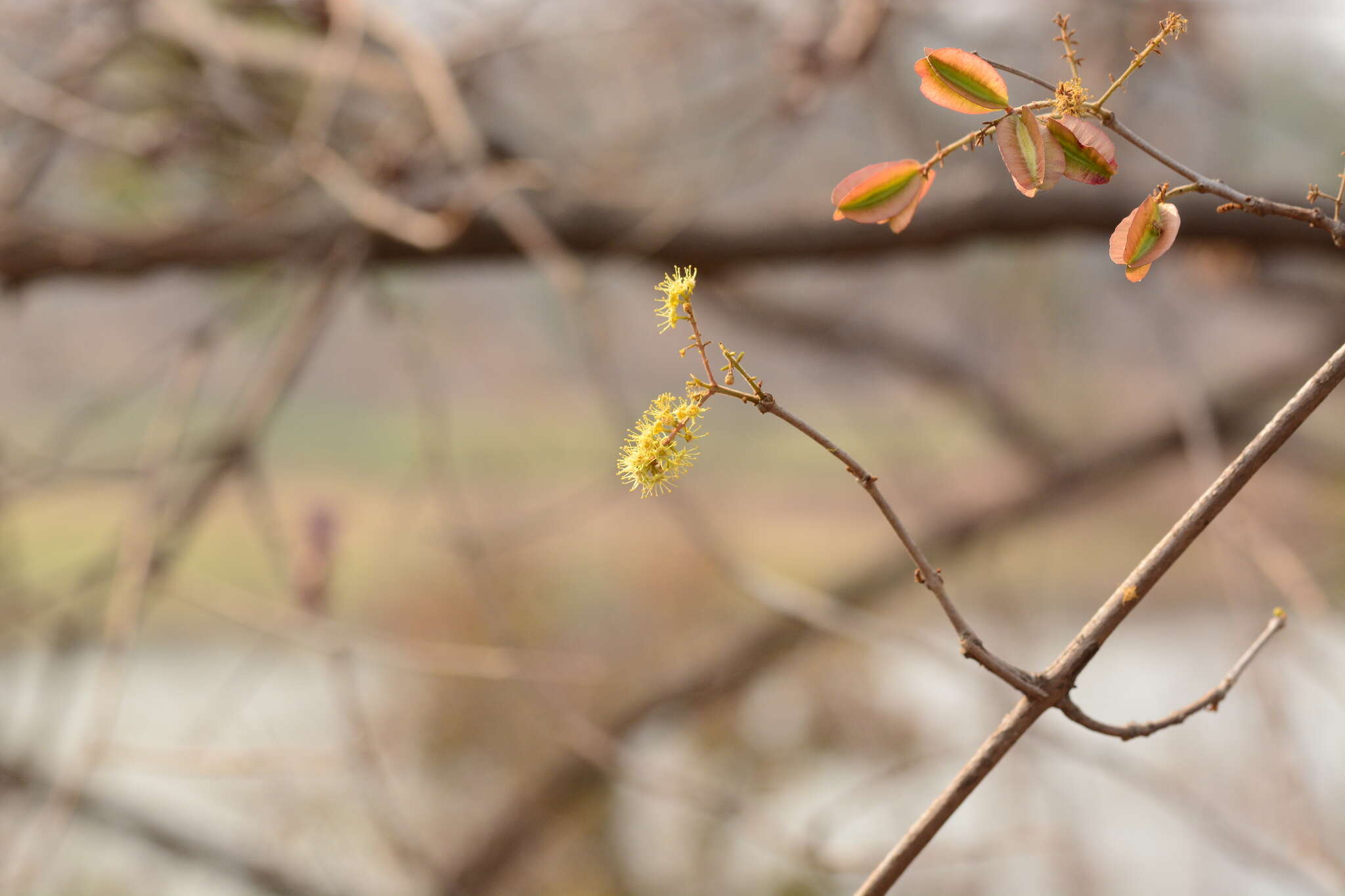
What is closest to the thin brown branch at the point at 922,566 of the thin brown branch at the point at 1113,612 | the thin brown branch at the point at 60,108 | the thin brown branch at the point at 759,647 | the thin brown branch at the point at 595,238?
the thin brown branch at the point at 1113,612

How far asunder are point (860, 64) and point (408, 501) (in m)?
0.73

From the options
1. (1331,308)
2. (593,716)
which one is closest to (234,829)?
(593,716)

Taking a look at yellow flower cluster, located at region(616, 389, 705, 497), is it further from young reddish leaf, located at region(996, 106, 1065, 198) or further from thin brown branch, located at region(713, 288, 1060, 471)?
thin brown branch, located at region(713, 288, 1060, 471)

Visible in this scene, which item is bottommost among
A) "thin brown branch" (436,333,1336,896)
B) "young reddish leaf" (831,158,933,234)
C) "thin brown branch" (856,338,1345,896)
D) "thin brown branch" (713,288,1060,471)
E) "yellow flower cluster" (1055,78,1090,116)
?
"thin brown branch" (856,338,1345,896)

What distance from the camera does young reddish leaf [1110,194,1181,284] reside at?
5.2 inches

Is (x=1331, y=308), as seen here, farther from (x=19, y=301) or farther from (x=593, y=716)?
(x=19, y=301)

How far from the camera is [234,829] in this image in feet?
4.24

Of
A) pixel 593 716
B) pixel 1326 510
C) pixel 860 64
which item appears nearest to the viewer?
pixel 860 64

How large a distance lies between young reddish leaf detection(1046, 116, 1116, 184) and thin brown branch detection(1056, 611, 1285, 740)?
70mm

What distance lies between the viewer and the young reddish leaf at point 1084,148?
0.13 meters

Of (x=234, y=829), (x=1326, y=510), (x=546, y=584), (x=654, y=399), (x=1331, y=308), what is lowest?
(x=654, y=399)

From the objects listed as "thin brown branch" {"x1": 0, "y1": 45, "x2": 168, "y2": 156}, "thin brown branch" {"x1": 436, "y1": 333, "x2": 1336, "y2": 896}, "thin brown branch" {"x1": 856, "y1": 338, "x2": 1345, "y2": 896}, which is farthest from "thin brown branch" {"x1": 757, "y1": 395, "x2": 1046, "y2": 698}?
"thin brown branch" {"x1": 436, "y1": 333, "x2": 1336, "y2": 896}

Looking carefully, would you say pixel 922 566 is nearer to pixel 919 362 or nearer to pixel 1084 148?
pixel 1084 148

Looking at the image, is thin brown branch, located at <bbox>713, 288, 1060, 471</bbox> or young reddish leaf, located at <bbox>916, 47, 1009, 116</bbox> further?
thin brown branch, located at <bbox>713, 288, 1060, 471</bbox>
